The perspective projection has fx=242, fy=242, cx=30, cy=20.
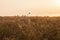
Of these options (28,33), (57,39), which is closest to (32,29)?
(28,33)

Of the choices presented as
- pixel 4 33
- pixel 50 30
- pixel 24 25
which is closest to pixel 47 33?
pixel 50 30

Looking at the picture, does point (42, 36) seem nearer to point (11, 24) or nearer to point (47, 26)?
point (47, 26)

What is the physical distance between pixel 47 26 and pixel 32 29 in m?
0.64

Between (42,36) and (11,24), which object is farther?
(11,24)

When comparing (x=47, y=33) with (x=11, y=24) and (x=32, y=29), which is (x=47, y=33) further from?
(x=11, y=24)

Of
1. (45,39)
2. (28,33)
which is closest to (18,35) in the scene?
(28,33)

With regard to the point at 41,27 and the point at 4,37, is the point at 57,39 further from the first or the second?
the point at 4,37

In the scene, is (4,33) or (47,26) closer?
(4,33)

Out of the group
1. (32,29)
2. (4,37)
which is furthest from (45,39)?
(4,37)

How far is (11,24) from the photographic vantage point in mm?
8898

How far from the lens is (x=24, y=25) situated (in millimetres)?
8812

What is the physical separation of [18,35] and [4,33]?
0.51 meters

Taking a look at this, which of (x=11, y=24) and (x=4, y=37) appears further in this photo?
(x=11, y=24)

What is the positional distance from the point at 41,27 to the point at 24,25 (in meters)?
0.62
